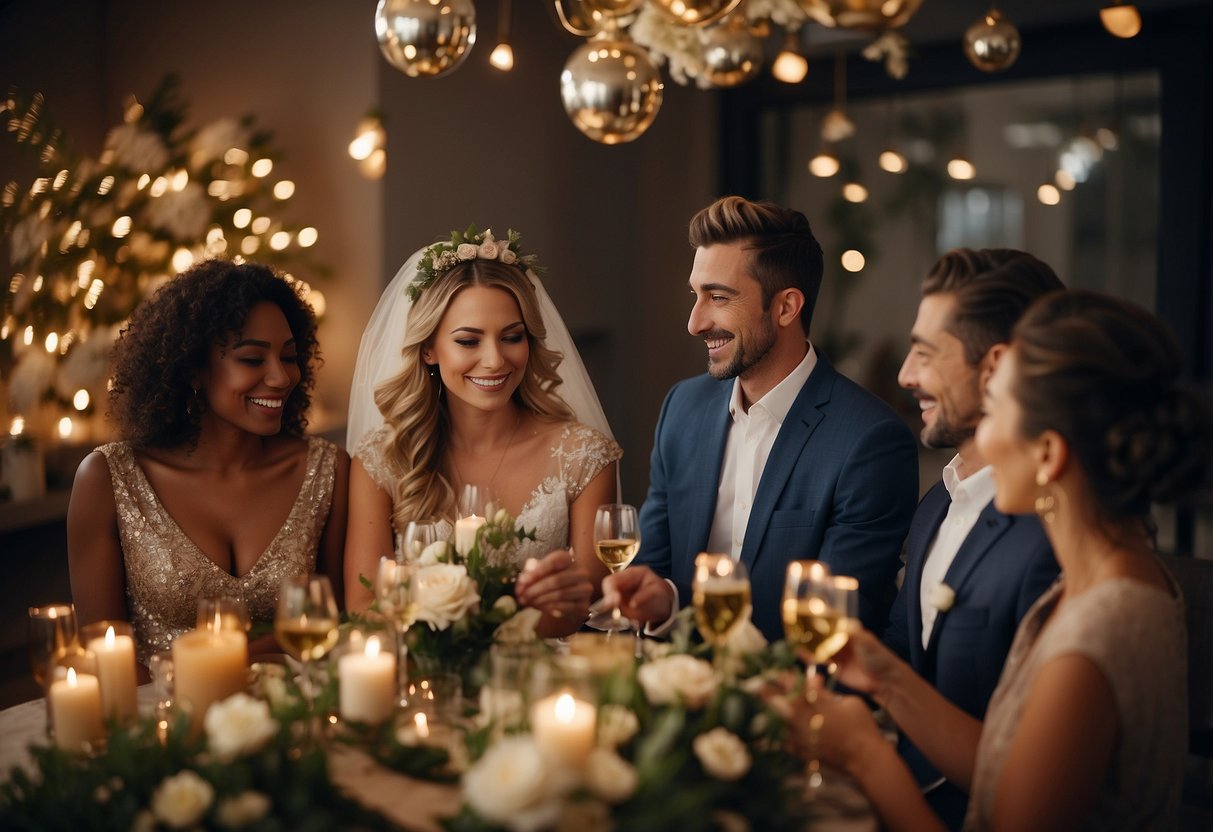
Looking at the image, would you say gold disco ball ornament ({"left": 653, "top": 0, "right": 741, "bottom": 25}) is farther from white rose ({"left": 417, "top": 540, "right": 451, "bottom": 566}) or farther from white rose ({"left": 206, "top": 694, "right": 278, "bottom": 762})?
white rose ({"left": 206, "top": 694, "right": 278, "bottom": 762})

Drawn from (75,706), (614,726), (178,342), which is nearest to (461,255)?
(178,342)

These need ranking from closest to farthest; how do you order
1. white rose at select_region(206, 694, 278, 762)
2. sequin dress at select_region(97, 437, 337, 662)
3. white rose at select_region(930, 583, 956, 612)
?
white rose at select_region(206, 694, 278, 762)
white rose at select_region(930, 583, 956, 612)
sequin dress at select_region(97, 437, 337, 662)

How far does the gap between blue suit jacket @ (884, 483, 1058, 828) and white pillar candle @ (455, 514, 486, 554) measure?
96 cm

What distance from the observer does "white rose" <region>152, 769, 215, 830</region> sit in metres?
1.43

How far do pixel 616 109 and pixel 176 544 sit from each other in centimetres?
169

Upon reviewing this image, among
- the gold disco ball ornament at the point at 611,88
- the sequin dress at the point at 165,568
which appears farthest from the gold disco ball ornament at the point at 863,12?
the sequin dress at the point at 165,568

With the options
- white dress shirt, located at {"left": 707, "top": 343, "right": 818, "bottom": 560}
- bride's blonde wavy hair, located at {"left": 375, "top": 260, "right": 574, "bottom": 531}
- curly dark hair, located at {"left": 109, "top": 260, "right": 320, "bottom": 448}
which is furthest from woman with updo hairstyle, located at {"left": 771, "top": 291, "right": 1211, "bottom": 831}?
curly dark hair, located at {"left": 109, "top": 260, "right": 320, "bottom": 448}

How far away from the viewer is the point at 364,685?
1.82 meters

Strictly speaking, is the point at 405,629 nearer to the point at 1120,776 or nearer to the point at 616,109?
the point at 616,109

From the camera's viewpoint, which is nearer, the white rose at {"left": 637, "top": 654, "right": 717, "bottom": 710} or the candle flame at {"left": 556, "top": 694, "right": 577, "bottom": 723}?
the candle flame at {"left": 556, "top": 694, "right": 577, "bottom": 723}

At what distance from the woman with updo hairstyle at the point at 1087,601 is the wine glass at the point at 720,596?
196mm

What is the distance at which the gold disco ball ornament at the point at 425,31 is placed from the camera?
6.91 ft

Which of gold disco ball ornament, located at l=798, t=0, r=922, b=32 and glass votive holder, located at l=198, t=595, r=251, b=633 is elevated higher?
gold disco ball ornament, located at l=798, t=0, r=922, b=32

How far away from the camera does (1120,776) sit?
1.77 m
